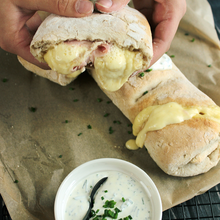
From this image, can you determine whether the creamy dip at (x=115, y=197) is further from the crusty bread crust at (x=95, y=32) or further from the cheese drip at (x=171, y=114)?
the crusty bread crust at (x=95, y=32)

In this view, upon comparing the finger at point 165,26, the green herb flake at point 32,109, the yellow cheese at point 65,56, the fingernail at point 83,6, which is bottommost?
the green herb flake at point 32,109

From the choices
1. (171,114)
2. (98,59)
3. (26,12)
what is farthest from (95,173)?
(26,12)

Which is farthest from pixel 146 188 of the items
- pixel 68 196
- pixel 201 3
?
pixel 201 3

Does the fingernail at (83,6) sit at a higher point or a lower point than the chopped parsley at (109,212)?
higher

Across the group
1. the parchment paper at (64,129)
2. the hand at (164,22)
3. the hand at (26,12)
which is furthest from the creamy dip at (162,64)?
the hand at (26,12)

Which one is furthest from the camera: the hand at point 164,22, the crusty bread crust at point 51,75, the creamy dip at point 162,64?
the crusty bread crust at point 51,75
